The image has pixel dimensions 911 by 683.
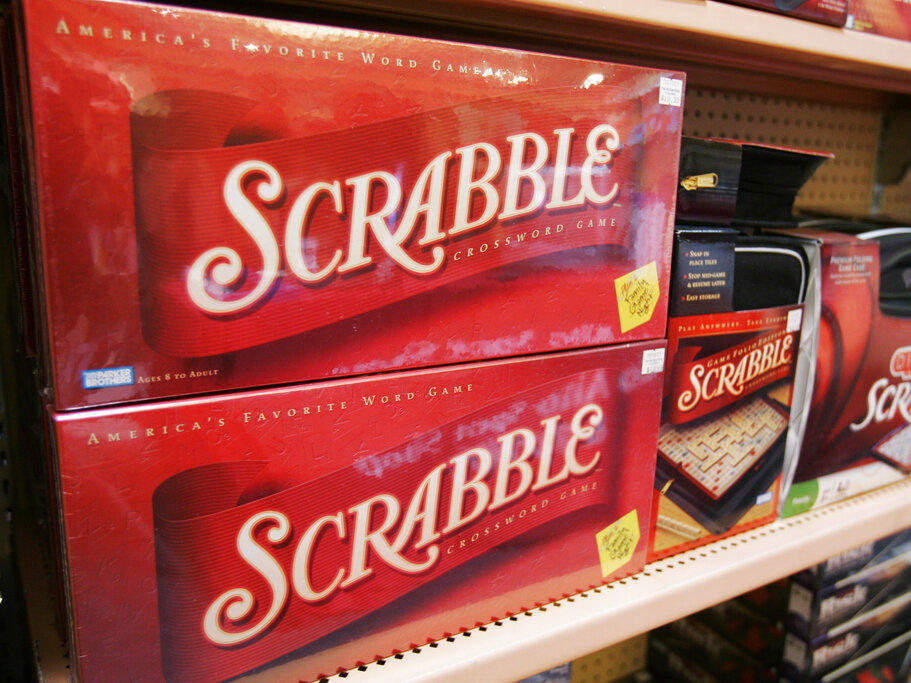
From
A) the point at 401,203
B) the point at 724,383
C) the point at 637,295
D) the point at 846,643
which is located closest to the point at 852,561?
the point at 846,643

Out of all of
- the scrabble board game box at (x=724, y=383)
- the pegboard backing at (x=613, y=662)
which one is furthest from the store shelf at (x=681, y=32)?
the pegboard backing at (x=613, y=662)

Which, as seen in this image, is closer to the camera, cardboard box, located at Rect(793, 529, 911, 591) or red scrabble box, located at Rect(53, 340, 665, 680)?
red scrabble box, located at Rect(53, 340, 665, 680)

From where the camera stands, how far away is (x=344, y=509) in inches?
22.5

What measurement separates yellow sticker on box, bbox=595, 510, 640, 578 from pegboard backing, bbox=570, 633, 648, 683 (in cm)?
72

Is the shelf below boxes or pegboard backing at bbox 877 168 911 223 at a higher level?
pegboard backing at bbox 877 168 911 223

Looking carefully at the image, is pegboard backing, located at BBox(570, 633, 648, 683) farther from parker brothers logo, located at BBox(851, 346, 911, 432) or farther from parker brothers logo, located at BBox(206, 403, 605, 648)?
parker brothers logo, located at BBox(206, 403, 605, 648)

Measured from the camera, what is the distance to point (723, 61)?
2.94 ft

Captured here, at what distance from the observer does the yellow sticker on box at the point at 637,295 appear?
27.0 inches

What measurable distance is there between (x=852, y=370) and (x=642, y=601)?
508 millimetres

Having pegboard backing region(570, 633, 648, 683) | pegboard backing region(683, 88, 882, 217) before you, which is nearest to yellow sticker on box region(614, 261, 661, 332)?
pegboard backing region(683, 88, 882, 217)

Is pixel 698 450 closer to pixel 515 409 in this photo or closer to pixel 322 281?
pixel 515 409

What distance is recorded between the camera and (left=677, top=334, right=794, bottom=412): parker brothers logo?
77 cm

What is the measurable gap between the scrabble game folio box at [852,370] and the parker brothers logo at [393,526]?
15.9 inches

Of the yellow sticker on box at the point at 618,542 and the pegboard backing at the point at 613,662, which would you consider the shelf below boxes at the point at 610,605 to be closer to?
the yellow sticker on box at the point at 618,542
